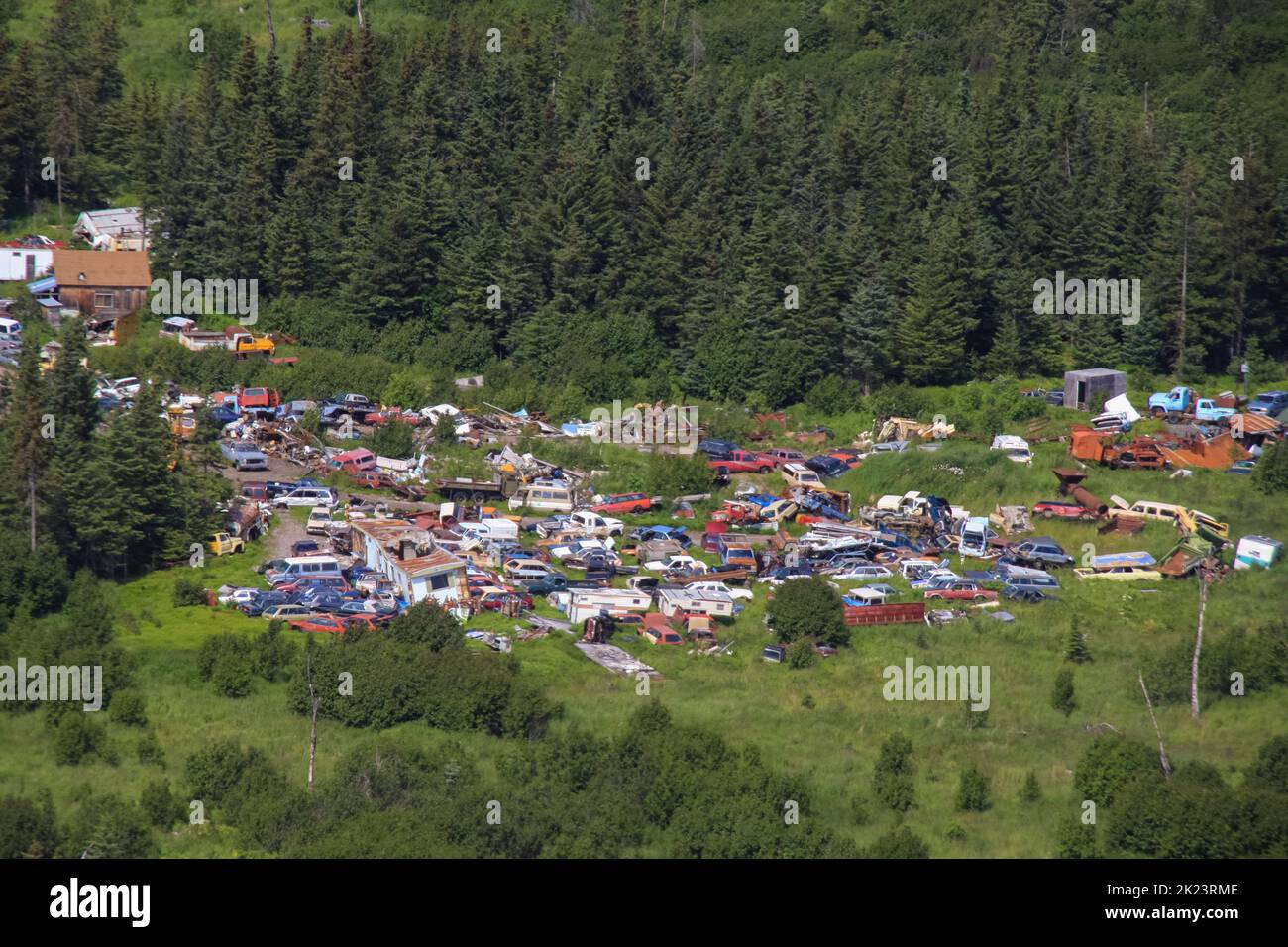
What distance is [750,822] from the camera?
35.1 metres

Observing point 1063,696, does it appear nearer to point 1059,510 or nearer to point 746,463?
point 1059,510

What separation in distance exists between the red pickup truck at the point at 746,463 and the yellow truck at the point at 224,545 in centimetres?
1379

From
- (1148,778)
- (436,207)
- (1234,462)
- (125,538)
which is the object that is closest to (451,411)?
(436,207)

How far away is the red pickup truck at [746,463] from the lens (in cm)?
5429

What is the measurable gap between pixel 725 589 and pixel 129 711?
14479 mm

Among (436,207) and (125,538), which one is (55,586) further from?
(436,207)

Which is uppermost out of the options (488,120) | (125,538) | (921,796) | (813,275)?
(488,120)

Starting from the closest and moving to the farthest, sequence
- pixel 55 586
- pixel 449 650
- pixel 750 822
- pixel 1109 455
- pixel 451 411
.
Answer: pixel 750 822 → pixel 449 650 → pixel 55 586 → pixel 1109 455 → pixel 451 411

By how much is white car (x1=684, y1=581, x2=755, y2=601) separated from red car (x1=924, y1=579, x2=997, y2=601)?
446cm

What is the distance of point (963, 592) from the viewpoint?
151 feet

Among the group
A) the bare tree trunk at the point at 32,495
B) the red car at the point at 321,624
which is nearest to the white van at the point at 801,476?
the red car at the point at 321,624

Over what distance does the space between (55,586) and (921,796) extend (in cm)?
2145

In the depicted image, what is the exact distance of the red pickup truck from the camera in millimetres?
54291

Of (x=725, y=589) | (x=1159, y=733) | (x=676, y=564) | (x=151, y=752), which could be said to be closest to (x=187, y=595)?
(x=151, y=752)
